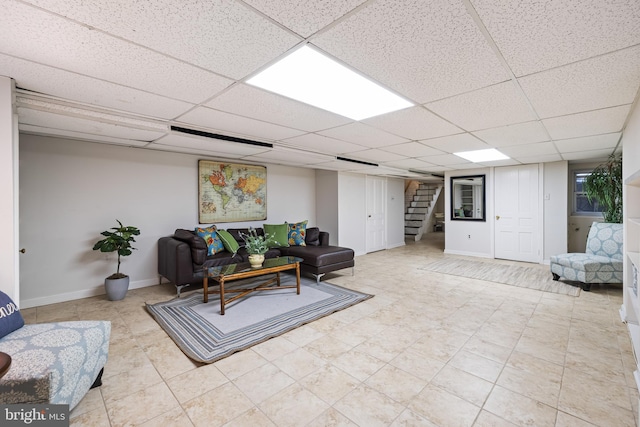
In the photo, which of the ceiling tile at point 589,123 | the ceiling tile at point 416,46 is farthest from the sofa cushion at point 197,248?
the ceiling tile at point 589,123

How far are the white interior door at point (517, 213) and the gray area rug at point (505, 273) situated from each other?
669mm

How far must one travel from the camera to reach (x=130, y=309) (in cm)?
343

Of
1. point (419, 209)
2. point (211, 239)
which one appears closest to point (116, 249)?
point (211, 239)

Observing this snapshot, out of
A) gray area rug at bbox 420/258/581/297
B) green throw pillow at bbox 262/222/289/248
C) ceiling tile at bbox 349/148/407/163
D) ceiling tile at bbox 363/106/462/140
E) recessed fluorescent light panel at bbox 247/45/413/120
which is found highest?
ceiling tile at bbox 349/148/407/163

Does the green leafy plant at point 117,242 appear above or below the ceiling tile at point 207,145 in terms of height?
below

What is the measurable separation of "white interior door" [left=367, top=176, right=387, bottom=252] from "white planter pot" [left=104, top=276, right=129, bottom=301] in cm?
518

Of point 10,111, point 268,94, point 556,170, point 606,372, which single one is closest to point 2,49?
point 10,111

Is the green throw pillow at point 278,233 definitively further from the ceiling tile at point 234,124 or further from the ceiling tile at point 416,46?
the ceiling tile at point 416,46

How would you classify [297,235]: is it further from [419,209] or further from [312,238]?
[419,209]

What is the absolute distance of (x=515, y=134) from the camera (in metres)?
3.31

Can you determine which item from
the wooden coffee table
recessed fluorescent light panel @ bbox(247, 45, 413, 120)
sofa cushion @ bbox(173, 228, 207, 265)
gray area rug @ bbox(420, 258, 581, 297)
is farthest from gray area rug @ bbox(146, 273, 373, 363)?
gray area rug @ bbox(420, 258, 581, 297)

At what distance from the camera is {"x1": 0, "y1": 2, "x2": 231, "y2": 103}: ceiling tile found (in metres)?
1.29

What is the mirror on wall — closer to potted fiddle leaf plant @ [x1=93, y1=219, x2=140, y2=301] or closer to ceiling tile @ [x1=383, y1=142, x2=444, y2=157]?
ceiling tile @ [x1=383, y1=142, x2=444, y2=157]

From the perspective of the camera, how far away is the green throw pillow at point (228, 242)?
14.7ft
